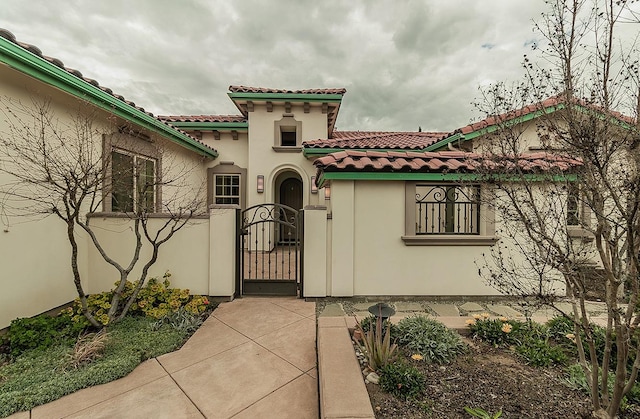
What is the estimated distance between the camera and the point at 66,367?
2713mm

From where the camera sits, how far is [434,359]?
2.60 metres

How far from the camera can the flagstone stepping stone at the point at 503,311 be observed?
4095mm

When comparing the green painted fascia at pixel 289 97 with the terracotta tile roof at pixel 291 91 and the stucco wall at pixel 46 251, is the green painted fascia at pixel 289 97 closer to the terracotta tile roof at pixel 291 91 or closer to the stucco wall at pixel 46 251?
the terracotta tile roof at pixel 291 91

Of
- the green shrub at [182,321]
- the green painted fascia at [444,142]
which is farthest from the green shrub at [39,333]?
the green painted fascia at [444,142]

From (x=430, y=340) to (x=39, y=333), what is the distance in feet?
16.6

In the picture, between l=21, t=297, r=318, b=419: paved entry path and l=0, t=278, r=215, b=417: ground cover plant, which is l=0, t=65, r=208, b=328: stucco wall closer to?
l=0, t=278, r=215, b=417: ground cover plant

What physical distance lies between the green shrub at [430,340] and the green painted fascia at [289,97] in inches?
309

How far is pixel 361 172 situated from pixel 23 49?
5066 millimetres

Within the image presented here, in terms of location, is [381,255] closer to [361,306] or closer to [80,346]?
[361,306]

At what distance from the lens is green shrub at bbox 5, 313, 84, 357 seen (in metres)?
3.02

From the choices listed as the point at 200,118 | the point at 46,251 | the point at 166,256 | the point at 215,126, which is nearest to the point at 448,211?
the point at 166,256

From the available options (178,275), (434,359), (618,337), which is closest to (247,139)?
(178,275)

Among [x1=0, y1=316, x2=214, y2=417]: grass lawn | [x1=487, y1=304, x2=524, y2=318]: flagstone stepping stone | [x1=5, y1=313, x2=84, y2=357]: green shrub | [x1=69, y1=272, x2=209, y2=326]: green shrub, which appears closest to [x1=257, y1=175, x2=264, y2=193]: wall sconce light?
[x1=69, y1=272, x2=209, y2=326]: green shrub

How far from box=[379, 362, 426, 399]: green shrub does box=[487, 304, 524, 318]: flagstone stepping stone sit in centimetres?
293
